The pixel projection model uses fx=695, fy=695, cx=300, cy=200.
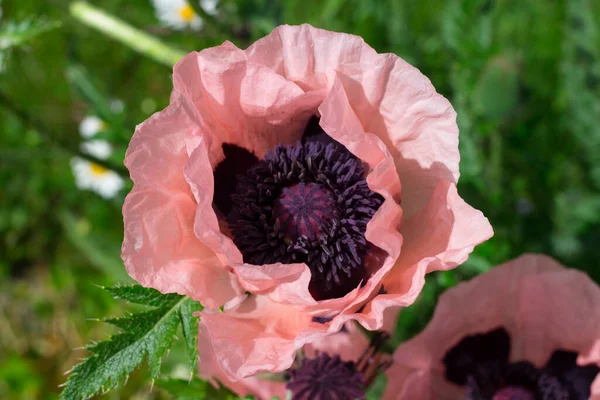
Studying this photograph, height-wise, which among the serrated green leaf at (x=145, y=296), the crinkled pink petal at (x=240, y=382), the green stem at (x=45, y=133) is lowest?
the green stem at (x=45, y=133)

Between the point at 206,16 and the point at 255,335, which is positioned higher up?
the point at 255,335

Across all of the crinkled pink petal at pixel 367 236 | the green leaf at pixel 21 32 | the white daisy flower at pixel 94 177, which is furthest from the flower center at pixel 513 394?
the white daisy flower at pixel 94 177

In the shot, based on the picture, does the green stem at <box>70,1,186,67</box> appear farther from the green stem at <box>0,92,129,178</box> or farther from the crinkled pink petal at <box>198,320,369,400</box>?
the crinkled pink petal at <box>198,320,369,400</box>

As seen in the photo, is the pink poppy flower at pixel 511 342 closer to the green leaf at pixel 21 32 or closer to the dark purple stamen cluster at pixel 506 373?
the dark purple stamen cluster at pixel 506 373

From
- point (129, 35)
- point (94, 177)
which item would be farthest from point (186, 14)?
point (129, 35)

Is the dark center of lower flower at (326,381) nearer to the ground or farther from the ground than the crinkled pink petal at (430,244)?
nearer to the ground

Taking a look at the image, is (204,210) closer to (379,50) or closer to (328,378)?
(328,378)

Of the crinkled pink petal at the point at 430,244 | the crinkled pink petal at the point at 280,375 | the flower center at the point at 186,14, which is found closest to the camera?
the crinkled pink petal at the point at 430,244

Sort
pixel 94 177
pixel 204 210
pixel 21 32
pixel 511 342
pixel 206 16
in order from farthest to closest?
pixel 94 177
pixel 206 16
pixel 21 32
pixel 511 342
pixel 204 210
